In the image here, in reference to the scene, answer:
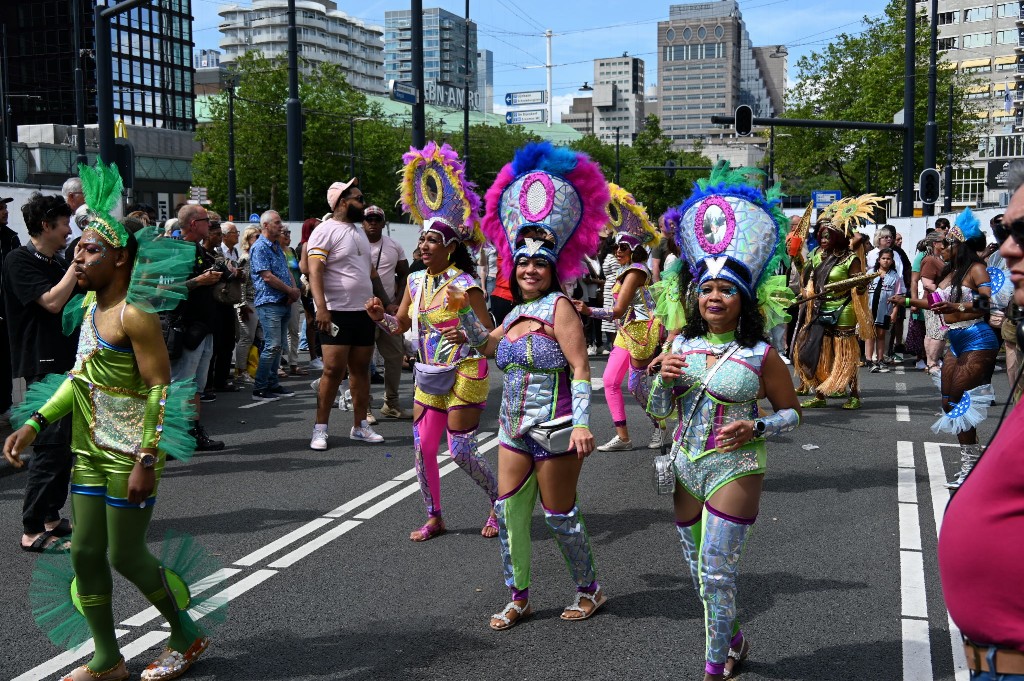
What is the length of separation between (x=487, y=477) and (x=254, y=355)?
29.1 ft

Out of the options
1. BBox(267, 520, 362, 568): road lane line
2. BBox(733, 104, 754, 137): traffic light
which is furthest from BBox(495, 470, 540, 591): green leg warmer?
BBox(733, 104, 754, 137): traffic light

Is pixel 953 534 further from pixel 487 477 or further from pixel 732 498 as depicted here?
pixel 487 477

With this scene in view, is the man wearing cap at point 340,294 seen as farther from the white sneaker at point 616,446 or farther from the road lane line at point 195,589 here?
the road lane line at point 195,589

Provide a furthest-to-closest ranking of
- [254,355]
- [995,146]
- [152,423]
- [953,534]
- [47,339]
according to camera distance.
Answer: [995,146] < [254,355] < [47,339] < [152,423] < [953,534]

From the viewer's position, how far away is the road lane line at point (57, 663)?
4.35 metres

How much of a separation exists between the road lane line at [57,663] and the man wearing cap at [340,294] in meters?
4.46

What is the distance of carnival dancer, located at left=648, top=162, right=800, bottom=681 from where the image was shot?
411cm

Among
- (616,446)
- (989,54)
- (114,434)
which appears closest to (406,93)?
(616,446)

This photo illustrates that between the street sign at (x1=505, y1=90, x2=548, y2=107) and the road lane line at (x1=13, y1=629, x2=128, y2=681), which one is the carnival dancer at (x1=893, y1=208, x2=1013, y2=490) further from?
→ the street sign at (x1=505, y1=90, x2=548, y2=107)

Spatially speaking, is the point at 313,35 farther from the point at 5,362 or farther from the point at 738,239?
the point at 738,239

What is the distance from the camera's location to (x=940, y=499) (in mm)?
7461

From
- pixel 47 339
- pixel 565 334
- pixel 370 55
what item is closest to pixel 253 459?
pixel 47 339

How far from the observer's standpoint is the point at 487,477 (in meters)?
6.18

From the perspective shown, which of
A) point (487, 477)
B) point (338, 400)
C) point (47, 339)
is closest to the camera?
point (487, 477)
